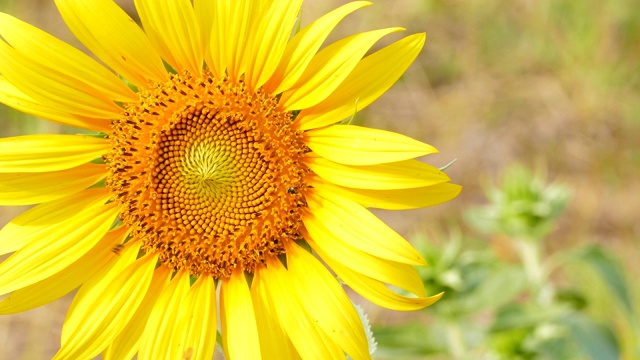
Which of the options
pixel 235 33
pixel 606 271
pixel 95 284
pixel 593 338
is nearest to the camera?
pixel 235 33

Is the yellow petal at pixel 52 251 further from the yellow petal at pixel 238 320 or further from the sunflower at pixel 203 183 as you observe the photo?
the yellow petal at pixel 238 320

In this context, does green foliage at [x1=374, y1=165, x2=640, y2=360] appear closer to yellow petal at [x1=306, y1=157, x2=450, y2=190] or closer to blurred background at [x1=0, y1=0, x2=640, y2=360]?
blurred background at [x1=0, y1=0, x2=640, y2=360]

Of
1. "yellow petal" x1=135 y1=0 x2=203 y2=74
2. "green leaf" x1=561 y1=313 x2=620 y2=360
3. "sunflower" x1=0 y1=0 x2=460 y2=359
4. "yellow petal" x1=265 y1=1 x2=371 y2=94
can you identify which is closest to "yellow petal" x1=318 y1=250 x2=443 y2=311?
"sunflower" x1=0 y1=0 x2=460 y2=359

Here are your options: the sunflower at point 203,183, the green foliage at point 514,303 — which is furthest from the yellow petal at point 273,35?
the green foliage at point 514,303

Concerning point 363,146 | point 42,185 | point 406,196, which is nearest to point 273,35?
point 363,146

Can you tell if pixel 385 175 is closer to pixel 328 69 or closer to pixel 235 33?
pixel 328 69

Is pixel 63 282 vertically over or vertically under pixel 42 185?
under

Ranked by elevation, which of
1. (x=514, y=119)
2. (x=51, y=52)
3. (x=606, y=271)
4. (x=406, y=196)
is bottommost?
(x=51, y=52)
